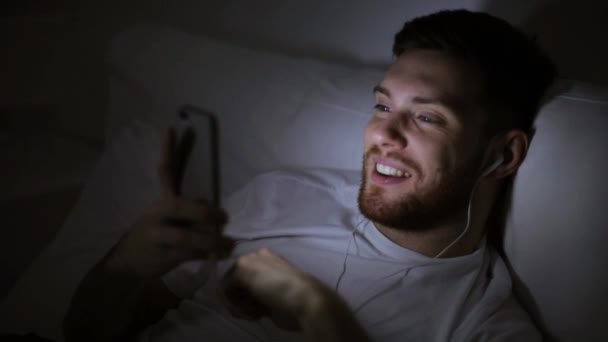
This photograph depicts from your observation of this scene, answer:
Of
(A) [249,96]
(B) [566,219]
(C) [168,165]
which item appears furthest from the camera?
(A) [249,96]

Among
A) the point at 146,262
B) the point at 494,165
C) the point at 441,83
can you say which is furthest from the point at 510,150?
the point at 146,262

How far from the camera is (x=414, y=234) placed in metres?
0.61

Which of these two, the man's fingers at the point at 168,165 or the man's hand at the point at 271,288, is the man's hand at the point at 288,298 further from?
the man's fingers at the point at 168,165

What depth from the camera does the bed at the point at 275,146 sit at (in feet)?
1.69

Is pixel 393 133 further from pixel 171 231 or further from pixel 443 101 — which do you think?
pixel 171 231

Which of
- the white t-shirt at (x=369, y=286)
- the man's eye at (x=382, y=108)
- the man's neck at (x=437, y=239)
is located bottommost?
the white t-shirt at (x=369, y=286)

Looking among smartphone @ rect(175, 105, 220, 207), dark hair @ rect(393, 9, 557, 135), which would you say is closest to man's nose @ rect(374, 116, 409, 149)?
dark hair @ rect(393, 9, 557, 135)

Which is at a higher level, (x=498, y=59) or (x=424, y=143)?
(x=498, y=59)

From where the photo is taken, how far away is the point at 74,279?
51cm

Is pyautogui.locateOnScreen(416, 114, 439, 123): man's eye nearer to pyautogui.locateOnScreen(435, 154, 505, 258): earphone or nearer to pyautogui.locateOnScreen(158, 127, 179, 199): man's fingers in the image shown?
pyautogui.locateOnScreen(435, 154, 505, 258): earphone

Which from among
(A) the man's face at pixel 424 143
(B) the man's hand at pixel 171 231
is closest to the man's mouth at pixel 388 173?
(A) the man's face at pixel 424 143

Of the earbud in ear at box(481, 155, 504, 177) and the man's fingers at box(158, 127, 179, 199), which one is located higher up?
the man's fingers at box(158, 127, 179, 199)

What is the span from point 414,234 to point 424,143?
14cm

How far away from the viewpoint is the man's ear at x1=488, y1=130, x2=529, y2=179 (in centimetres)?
57
